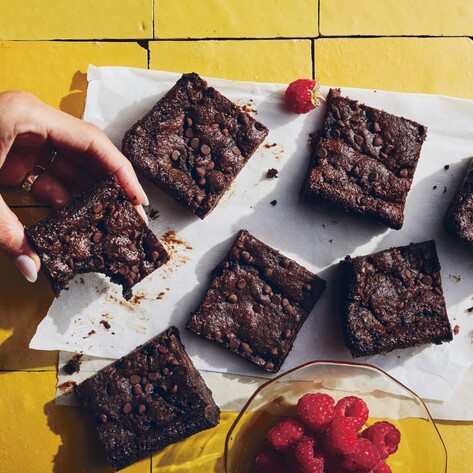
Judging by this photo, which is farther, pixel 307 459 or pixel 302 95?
pixel 302 95

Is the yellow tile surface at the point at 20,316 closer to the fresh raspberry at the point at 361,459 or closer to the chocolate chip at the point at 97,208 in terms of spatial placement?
the chocolate chip at the point at 97,208

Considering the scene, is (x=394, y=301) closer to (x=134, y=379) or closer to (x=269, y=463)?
(x=269, y=463)

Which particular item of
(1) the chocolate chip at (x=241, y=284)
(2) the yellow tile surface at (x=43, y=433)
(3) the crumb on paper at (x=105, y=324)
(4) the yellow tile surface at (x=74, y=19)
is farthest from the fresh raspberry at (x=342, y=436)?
(4) the yellow tile surface at (x=74, y=19)

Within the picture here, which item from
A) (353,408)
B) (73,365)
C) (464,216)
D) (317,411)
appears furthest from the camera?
(73,365)

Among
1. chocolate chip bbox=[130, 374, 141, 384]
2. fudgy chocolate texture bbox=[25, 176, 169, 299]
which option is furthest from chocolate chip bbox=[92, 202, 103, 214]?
chocolate chip bbox=[130, 374, 141, 384]

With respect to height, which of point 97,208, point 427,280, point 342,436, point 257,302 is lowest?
point 342,436

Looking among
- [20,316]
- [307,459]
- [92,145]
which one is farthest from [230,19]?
[307,459]

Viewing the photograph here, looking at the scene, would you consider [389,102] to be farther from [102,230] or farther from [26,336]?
[26,336]

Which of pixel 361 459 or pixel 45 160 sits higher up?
pixel 45 160
